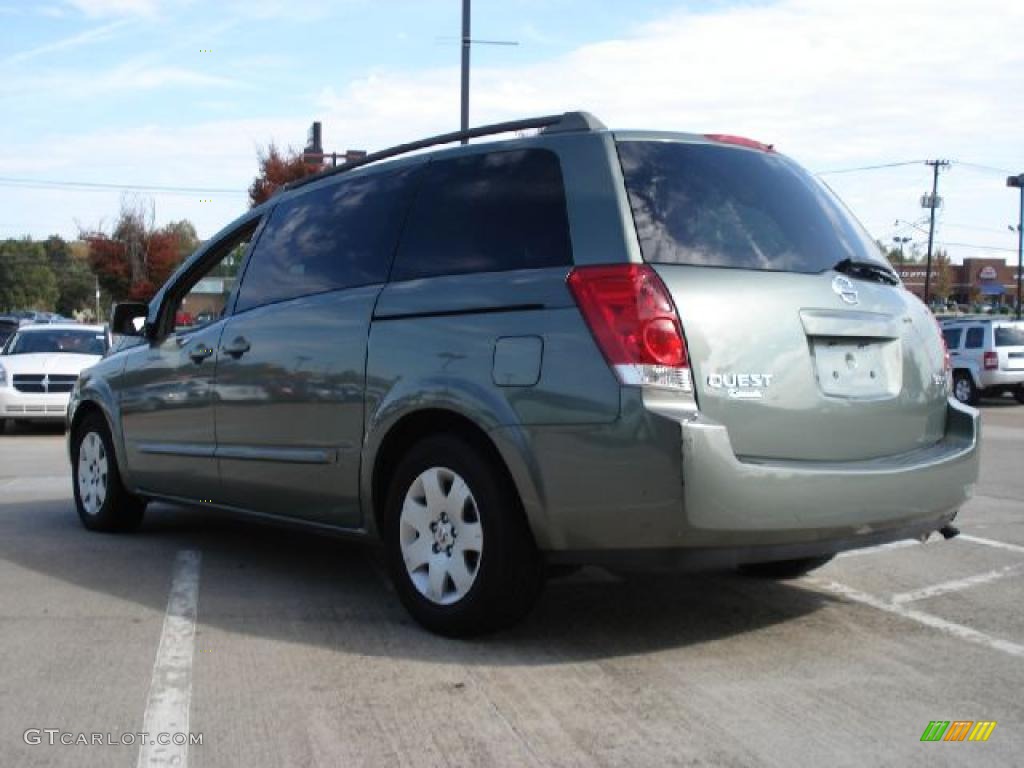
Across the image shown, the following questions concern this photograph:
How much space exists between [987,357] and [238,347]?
66.7ft

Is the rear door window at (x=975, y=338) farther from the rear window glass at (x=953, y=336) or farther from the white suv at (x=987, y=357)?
the rear window glass at (x=953, y=336)

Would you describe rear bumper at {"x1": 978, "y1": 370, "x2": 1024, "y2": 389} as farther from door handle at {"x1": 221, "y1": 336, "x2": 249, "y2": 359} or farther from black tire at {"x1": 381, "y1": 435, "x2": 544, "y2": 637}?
black tire at {"x1": 381, "y1": 435, "x2": 544, "y2": 637}

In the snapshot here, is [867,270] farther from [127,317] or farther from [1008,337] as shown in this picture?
[1008,337]

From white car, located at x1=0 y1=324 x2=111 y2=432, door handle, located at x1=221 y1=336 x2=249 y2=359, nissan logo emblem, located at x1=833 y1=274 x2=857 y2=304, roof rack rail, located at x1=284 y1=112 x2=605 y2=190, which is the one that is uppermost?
roof rack rail, located at x1=284 y1=112 x2=605 y2=190

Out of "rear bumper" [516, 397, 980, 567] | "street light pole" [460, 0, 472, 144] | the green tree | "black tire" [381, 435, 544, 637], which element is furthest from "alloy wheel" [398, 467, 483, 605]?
the green tree

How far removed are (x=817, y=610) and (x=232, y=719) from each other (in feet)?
8.68

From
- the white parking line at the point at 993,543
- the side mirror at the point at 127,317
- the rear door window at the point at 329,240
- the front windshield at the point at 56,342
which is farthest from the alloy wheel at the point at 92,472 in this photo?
the front windshield at the point at 56,342

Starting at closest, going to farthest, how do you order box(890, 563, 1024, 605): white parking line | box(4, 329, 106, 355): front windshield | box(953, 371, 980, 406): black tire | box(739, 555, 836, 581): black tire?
box(890, 563, 1024, 605): white parking line → box(739, 555, 836, 581): black tire → box(4, 329, 106, 355): front windshield → box(953, 371, 980, 406): black tire

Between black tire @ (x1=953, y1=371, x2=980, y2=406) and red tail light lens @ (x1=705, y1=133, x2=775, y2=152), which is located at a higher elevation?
red tail light lens @ (x1=705, y1=133, x2=775, y2=152)

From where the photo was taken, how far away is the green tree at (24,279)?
110 metres

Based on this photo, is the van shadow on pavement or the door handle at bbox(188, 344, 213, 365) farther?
the door handle at bbox(188, 344, 213, 365)

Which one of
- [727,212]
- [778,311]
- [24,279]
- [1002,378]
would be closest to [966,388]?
[1002,378]

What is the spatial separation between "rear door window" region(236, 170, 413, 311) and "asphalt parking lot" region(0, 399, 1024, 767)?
1467mm

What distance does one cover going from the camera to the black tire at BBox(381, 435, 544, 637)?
4.29m
